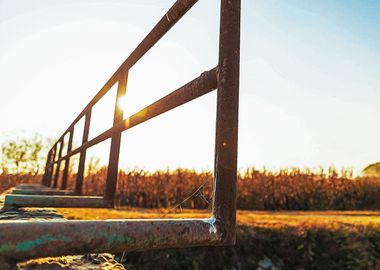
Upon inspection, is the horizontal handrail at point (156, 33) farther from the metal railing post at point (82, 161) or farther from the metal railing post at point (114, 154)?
the metal railing post at point (82, 161)

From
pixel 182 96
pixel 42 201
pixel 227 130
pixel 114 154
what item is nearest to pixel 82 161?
pixel 114 154

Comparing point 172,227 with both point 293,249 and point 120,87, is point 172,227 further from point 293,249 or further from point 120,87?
point 293,249

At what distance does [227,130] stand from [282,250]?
10.7 ft

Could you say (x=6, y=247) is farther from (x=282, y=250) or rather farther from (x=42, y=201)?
(x=282, y=250)

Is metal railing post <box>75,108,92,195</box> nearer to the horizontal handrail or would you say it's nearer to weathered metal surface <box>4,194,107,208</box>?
the horizontal handrail

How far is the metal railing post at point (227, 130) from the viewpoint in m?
0.74

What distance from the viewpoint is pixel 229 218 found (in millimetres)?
731

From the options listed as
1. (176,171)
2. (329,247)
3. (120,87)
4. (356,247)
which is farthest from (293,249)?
(176,171)

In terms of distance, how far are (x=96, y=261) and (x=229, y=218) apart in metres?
0.35

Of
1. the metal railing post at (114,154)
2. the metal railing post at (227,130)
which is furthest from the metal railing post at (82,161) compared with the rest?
the metal railing post at (227,130)

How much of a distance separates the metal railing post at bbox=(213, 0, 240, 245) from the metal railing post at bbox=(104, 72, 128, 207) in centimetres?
102

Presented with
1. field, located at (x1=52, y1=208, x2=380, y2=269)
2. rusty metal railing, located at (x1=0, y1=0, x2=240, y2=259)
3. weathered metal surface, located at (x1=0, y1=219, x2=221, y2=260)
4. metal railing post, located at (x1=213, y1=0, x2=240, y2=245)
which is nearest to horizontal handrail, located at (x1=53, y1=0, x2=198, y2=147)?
rusty metal railing, located at (x1=0, y1=0, x2=240, y2=259)

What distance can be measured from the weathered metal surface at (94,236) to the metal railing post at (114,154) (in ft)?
3.64

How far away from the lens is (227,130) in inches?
30.2
